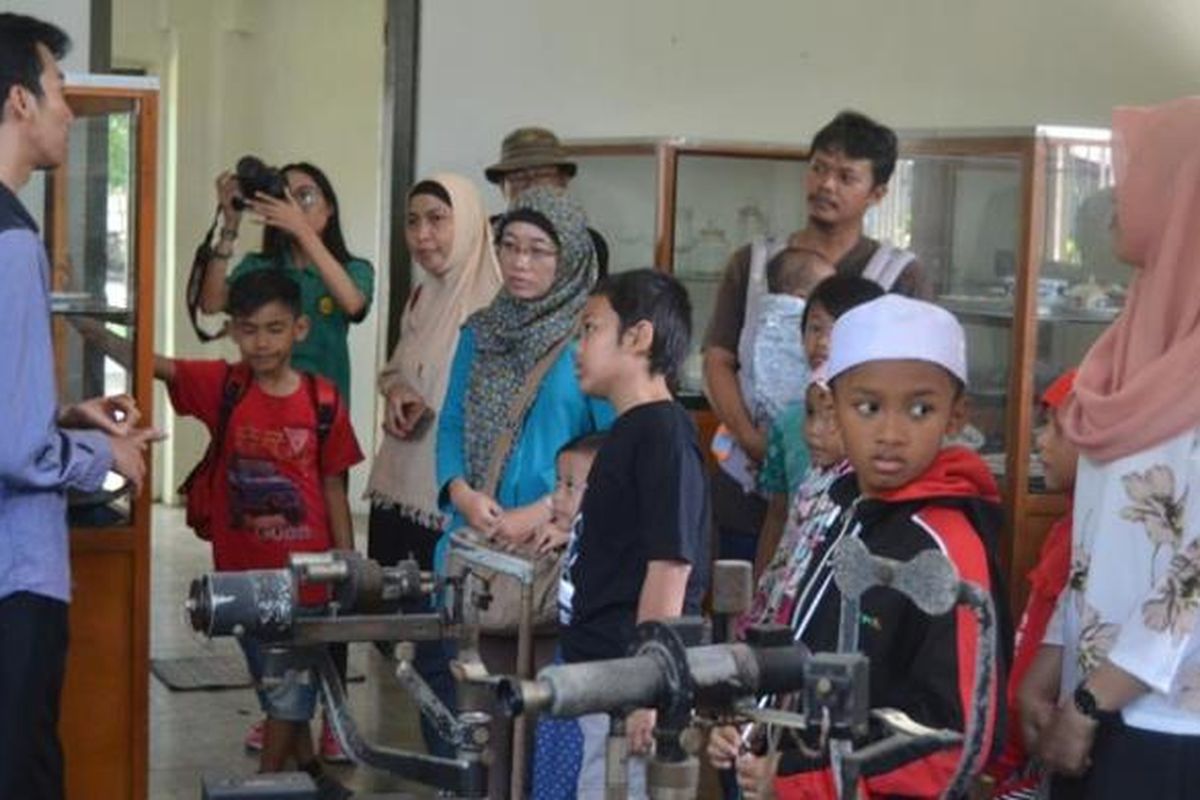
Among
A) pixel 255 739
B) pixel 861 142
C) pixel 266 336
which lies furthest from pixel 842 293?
pixel 255 739

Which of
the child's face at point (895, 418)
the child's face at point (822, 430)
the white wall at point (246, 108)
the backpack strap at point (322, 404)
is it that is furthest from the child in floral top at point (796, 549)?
the white wall at point (246, 108)

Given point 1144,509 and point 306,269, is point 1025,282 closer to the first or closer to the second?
point 306,269

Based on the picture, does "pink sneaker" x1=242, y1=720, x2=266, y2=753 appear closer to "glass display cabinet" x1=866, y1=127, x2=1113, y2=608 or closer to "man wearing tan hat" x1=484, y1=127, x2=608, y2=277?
"man wearing tan hat" x1=484, y1=127, x2=608, y2=277

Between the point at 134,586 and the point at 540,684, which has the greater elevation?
the point at 540,684

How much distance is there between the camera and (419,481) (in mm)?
4488

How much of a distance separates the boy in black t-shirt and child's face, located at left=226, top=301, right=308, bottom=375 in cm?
148

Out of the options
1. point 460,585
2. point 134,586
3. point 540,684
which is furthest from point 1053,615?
point 134,586

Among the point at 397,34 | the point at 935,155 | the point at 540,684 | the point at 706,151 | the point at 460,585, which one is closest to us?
the point at 540,684

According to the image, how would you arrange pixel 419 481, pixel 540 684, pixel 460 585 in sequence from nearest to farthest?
pixel 540 684, pixel 460 585, pixel 419 481

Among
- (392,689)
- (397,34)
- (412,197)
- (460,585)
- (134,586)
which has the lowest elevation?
(392,689)

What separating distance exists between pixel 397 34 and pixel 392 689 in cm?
195

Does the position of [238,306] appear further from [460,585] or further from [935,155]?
[460,585]

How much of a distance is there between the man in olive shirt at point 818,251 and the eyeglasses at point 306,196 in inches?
53.2

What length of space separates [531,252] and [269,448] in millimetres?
987
